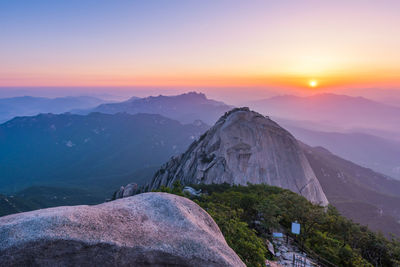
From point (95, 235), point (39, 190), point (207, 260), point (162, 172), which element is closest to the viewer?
point (95, 235)

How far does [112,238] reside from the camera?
5.93 meters

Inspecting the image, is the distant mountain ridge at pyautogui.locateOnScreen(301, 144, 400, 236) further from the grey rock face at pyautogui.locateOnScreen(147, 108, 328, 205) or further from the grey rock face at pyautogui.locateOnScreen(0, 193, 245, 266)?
the grey rock face at pyautogui.locateOnScreen(0, 193, 245, 266)

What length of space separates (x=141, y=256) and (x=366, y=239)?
690 inches

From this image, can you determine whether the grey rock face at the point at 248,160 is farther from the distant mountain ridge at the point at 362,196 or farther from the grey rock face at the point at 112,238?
the grey rock face at the point at 112,238

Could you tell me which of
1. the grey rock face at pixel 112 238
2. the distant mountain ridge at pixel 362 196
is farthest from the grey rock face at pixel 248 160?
the grey rock face at pixel 112 238

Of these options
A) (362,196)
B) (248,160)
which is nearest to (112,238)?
(248,160)

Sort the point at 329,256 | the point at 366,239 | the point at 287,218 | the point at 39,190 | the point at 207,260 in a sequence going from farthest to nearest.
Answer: the point at 39,190
the point at 287,218
the point at 366,239
the point at 329,256
the point at 207,260

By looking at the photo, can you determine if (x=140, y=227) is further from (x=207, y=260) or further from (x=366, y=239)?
(x=366, y=239)

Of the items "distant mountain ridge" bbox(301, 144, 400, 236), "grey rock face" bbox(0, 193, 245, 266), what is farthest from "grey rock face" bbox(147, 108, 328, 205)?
"grey rock face" bbox(0, 193, 245, 266)

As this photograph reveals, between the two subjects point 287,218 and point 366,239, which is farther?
point 287,218

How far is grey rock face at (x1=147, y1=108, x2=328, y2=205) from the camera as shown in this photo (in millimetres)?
46031

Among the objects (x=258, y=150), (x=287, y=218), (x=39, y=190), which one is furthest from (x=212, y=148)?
(x=39, y=190)

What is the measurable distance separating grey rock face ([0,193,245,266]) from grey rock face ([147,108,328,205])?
38.1m

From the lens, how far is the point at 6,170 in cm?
19450
